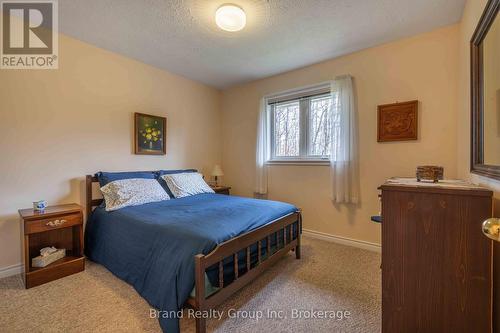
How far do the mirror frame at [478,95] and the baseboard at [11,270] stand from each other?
3.78m

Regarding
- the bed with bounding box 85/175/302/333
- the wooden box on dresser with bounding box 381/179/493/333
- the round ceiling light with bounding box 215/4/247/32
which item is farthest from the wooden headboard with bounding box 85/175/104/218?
the wooden box on dresser with bounding box 381/179/493/333

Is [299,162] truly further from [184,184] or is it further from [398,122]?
[184,184]

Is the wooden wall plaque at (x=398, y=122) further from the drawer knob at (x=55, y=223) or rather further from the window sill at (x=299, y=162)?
the drawer knob at (x=55, y=223)

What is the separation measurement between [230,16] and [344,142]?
1923mm

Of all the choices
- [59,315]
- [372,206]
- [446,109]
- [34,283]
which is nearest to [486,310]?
[372,206]

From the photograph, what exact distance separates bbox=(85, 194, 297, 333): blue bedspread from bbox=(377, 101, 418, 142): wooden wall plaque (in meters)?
1.45

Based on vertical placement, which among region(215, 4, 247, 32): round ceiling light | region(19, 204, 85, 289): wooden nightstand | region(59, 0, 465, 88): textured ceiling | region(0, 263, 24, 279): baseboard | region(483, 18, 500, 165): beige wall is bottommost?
region(0, 263, 24, 279): baseboard

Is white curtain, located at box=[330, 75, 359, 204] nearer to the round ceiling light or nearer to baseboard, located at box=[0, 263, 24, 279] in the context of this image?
the round ceiling light

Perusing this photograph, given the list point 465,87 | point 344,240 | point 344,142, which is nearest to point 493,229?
point 465,87

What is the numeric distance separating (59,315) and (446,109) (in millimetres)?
3830

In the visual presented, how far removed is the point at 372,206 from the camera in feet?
9.31

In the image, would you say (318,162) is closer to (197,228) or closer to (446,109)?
(446,109)

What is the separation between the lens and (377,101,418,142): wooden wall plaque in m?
2.54

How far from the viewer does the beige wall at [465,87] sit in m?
1.73
